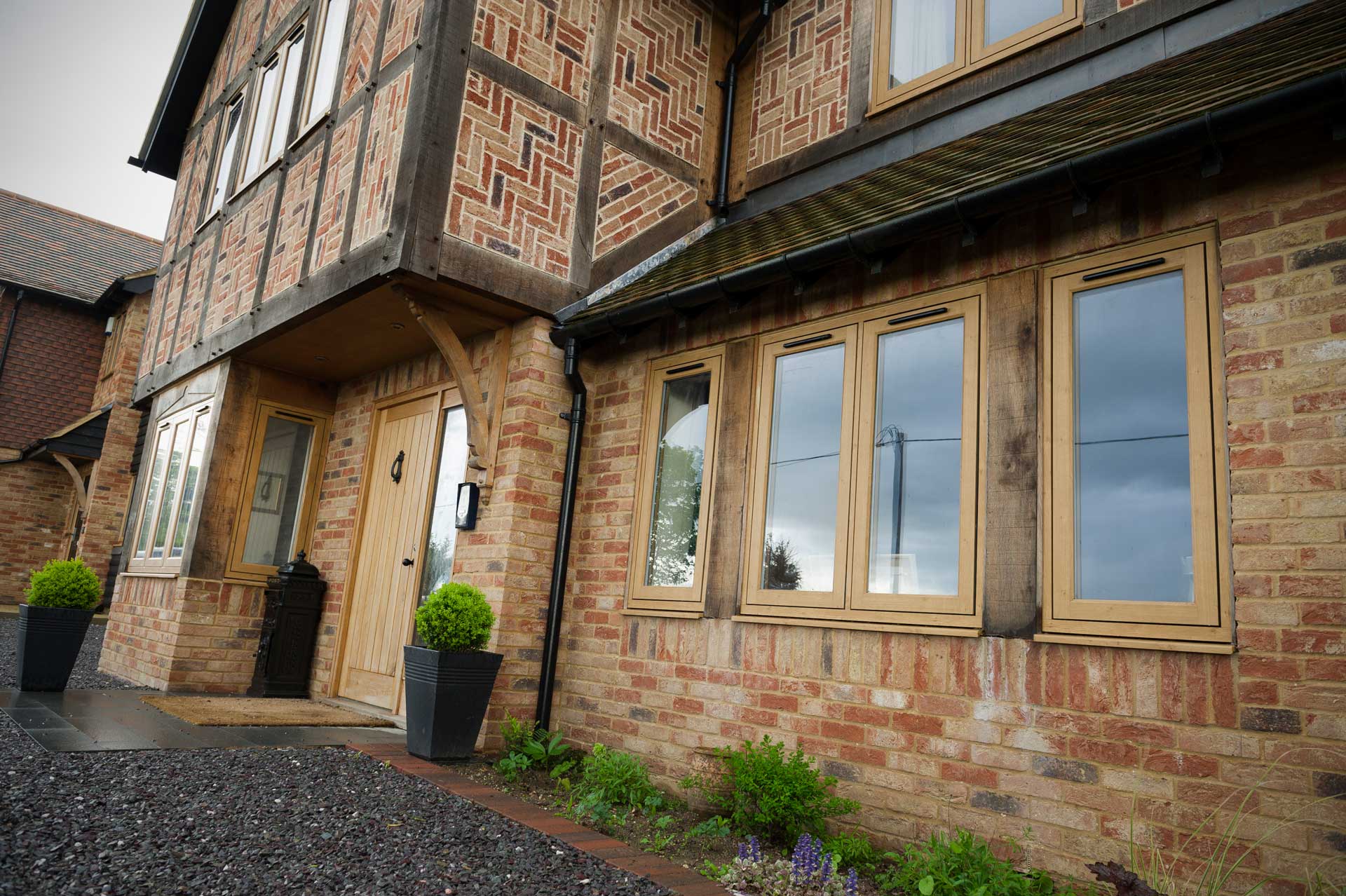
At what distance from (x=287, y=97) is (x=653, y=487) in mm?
5650

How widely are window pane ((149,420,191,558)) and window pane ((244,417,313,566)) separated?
0.96 metres

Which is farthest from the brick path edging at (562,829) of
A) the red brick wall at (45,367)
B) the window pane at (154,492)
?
the red brick wall at (45,367)

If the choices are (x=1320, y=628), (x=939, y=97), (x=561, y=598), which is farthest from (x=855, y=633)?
(x=939, y=97)

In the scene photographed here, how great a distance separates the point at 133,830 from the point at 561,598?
294cm

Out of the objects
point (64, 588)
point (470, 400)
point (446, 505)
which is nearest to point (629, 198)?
point (470, 400)

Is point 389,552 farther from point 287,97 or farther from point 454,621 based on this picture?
point 287,97

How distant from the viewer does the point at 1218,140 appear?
316cm

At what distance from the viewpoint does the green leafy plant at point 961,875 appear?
10.2ft

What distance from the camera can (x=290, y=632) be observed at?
7.48 m

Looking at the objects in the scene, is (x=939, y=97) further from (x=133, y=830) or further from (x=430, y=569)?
(x=133, y=830)

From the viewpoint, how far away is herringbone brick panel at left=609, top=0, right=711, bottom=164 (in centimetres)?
658

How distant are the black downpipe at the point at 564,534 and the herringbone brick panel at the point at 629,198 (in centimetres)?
94

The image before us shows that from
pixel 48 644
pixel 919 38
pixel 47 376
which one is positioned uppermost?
pixel 919 38

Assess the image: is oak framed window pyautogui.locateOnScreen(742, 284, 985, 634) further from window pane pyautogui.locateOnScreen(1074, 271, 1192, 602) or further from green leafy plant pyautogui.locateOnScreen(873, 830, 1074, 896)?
green leafy plant pyautogui.locateOnScreen(873, 830, 1074, 896)
